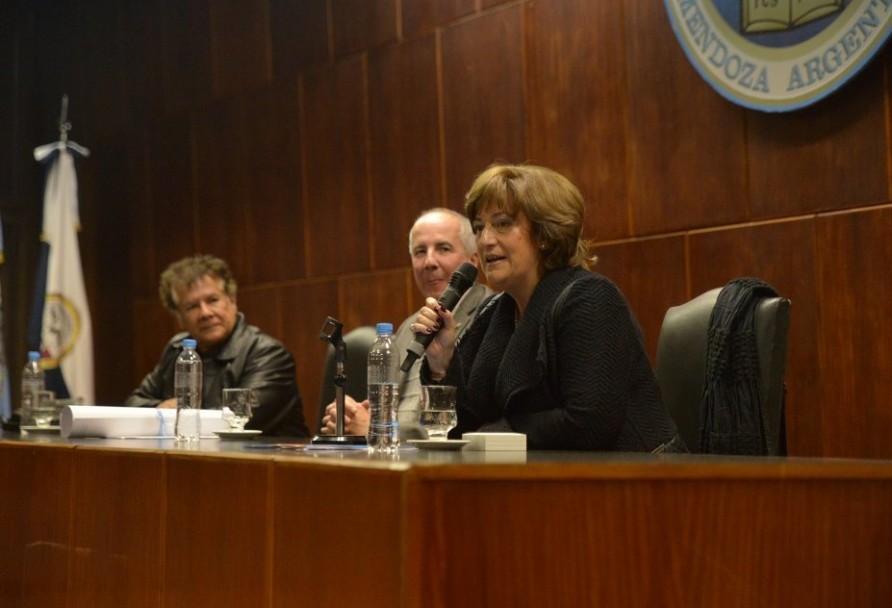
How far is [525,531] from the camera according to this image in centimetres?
142

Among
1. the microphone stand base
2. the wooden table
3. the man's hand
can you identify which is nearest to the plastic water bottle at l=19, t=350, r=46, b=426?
the man's hand

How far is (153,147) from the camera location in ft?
21.0

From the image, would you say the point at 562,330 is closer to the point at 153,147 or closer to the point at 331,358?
the point at 331,358

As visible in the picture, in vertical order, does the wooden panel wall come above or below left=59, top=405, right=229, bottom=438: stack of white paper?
above

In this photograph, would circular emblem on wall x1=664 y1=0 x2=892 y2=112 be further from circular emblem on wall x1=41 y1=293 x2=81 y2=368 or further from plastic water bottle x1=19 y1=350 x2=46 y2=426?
circular emblem on wall x1=41 y1=293 x2=81 y2=368

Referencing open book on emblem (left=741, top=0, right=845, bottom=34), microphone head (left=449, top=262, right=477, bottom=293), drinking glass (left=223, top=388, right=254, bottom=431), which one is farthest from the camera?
open book on emblem (left=741, top=0, right=845, bottom=34)

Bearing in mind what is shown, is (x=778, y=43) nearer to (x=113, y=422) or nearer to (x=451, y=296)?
(x=451, y=296)

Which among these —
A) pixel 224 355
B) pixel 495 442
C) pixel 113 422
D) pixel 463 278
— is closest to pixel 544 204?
pixel 463 278

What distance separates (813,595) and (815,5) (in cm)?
212

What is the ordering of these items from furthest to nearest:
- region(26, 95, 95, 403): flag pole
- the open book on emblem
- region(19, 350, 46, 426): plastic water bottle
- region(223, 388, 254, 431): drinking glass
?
region(26, 95, 95, 403): flag pole < region(19, 350, 46, 426): plastic water bottle < the open book on emblem < region(223, 388, 254, 431): drinking glass

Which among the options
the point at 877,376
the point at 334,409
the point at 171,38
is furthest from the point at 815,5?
the point at 171,38

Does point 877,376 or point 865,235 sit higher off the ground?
point 865,235

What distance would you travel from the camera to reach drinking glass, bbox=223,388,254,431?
2.94 meters

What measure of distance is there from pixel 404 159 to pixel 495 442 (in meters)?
3.14
